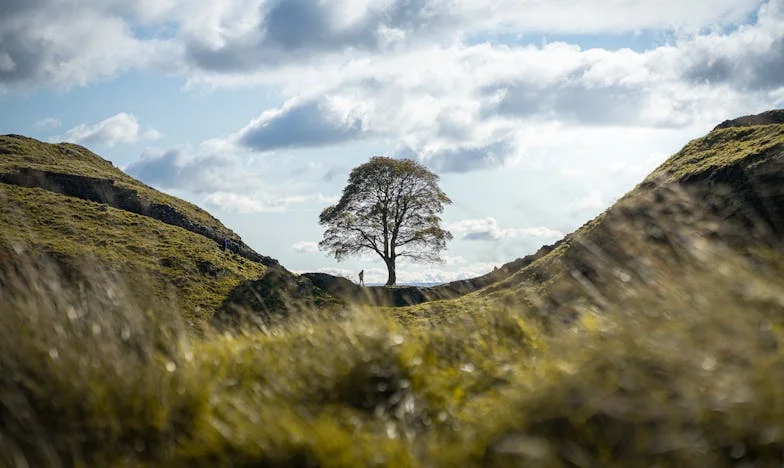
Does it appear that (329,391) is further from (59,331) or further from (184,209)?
(184,209)

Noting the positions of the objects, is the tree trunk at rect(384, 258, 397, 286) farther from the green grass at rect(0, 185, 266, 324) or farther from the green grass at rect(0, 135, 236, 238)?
the green grass at rect(0, 135, 236, 238)

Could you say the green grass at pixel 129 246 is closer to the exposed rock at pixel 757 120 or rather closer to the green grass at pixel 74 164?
the green grass at pixel 74 164

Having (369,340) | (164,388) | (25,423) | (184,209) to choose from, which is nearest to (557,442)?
(369,340)

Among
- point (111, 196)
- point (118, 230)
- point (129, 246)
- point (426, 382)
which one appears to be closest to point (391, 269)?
point (129, 246)

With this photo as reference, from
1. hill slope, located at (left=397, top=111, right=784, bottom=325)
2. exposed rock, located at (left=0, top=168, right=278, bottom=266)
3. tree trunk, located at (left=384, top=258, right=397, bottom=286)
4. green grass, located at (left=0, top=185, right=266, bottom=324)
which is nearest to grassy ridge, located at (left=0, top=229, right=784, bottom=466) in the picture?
hill slope, located at (left=397, top=111, right=784, bottom=325)

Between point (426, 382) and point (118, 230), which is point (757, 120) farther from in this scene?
point (426, 382)

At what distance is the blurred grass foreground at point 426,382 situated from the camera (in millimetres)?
4336

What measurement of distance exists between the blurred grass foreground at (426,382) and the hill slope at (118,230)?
37375mm

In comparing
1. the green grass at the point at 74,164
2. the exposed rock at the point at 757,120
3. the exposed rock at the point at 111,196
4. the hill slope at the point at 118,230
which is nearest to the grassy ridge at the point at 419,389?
the hill slope at the point at 118,230

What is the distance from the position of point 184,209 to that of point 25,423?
250ft

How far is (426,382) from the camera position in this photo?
6.08 metres

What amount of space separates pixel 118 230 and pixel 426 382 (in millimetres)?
61427

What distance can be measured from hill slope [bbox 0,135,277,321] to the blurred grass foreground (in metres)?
37.4

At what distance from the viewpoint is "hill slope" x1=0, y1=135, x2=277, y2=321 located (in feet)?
168
